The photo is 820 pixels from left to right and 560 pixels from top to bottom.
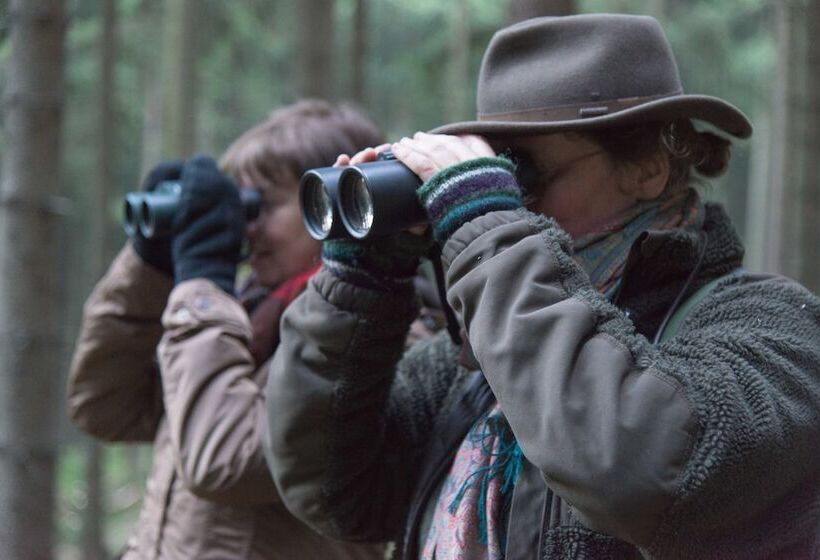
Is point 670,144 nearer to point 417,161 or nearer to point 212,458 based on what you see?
point 417,161

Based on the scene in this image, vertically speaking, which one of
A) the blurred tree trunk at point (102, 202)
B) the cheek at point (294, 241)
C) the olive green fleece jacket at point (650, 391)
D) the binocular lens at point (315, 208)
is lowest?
the blurred tree trunk at point (102, 202)

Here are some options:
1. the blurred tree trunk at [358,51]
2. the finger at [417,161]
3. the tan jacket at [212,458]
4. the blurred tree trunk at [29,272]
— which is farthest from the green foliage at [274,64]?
the finger at [417,161]

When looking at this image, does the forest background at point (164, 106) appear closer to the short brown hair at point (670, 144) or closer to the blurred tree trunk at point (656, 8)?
the blurred tree trunk at point (656, 8)

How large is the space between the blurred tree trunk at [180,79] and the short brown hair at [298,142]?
3.24 meters

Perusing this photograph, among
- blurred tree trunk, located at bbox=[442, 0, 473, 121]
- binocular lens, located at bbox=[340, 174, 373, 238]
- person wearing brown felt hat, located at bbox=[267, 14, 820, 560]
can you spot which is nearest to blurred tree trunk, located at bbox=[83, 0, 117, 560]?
blurred tree trunk, located at bbox=[442, 0, 473, 121]

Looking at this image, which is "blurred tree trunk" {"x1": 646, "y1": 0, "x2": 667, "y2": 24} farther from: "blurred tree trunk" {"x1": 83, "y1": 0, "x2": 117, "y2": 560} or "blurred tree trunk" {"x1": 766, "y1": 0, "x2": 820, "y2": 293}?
"blurred tree trunk" {"x1": 83, "y1": 0, "x2": 117, "y2": 560}

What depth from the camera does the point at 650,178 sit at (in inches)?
78.9

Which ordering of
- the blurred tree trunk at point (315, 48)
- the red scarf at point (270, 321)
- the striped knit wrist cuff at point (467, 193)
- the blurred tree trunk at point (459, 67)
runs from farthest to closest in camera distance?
the blurred tree trunk at point (459, 67) → the blurred tree trunk at point (315, 48) → the red scarf at point (270, 321) → the striped knit wrist cuff at point (467, 193)

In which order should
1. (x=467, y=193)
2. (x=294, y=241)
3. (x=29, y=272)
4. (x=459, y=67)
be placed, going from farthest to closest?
(x=459, y=67), (x=294, y=241), (x=29, y=272), (x=467, y=193)

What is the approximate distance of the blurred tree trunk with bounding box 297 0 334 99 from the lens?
5227 millimetres

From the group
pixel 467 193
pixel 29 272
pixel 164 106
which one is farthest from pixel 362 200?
pixel 164 106

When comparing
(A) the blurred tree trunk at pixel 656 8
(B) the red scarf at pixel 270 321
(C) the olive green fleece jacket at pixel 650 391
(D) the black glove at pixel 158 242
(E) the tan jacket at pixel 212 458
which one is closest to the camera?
(C) the olive green fleece jacket at pixel 650 391

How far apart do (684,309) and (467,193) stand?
44cm

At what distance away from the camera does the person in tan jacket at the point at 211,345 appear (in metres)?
2.55
